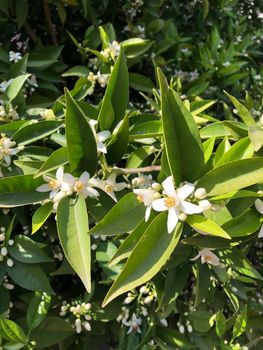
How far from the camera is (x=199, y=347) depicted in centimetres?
164

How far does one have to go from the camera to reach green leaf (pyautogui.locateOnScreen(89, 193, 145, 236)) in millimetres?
955

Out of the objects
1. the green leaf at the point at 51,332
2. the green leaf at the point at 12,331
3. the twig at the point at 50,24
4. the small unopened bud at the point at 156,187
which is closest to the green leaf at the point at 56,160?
the small unopened bud at the point at 156,187

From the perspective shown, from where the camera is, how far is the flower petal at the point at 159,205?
92 cm

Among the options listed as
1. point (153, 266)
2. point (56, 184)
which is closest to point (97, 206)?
point (56, 184)

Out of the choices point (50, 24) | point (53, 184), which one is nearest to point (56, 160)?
point (53, 184)

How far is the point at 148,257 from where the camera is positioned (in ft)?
2.98

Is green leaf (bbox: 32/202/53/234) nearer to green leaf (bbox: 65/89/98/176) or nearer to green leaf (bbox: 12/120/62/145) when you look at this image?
green leaf (bbox: 65/89/98/176)

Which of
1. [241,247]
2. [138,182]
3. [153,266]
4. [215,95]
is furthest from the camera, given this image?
[215,95]

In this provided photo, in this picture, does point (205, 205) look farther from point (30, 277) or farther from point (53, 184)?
point (30, 277)

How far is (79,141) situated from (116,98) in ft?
0.67

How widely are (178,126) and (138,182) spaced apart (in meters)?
Answer: 0.32

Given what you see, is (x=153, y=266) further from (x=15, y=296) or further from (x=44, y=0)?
(x=44, y=0)

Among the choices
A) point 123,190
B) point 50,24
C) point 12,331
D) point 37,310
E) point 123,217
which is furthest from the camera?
point 50,24

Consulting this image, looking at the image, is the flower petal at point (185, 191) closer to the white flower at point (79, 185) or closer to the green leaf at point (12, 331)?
the white flower at point (79, 185)
